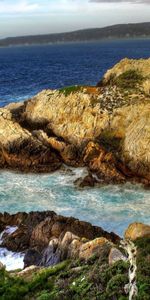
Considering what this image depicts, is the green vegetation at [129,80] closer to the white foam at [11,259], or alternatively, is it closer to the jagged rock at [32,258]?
the white foam at [11,259]

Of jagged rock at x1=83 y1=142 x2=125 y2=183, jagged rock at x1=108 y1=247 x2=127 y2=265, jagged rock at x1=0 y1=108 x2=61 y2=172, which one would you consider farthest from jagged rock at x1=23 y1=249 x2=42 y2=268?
jagged rock at x1=0 y1=108 x2=61 y2=172

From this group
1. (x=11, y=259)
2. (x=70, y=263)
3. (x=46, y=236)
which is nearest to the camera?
(x=70, y=263)

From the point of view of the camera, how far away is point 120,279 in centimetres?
1795

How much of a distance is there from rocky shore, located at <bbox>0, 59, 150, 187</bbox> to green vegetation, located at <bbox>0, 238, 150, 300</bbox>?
61.0 ft

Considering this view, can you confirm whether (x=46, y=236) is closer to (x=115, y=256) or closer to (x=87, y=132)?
(x=115, y=256)

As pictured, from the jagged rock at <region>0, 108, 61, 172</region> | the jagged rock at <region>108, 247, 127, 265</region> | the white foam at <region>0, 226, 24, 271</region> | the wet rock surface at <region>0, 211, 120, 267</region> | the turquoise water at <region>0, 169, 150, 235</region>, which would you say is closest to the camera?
the jagged rock at <region>108, 247, 127, 265</region>

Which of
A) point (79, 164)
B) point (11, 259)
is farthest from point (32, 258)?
point (79, 164)

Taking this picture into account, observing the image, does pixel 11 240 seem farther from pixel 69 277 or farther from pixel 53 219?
pixel 69 277

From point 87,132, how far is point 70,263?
941 inches

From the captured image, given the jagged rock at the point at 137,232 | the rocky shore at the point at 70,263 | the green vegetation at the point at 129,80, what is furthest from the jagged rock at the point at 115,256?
the green vegetation at the point at 129,80

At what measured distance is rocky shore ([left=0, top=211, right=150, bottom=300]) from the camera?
18.0 m

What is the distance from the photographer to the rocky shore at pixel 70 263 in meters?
18.0

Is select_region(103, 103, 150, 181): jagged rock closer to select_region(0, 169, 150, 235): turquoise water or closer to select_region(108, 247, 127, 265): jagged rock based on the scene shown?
select_region(0, 169, 150, 235): turquoise water

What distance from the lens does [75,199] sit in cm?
3706
